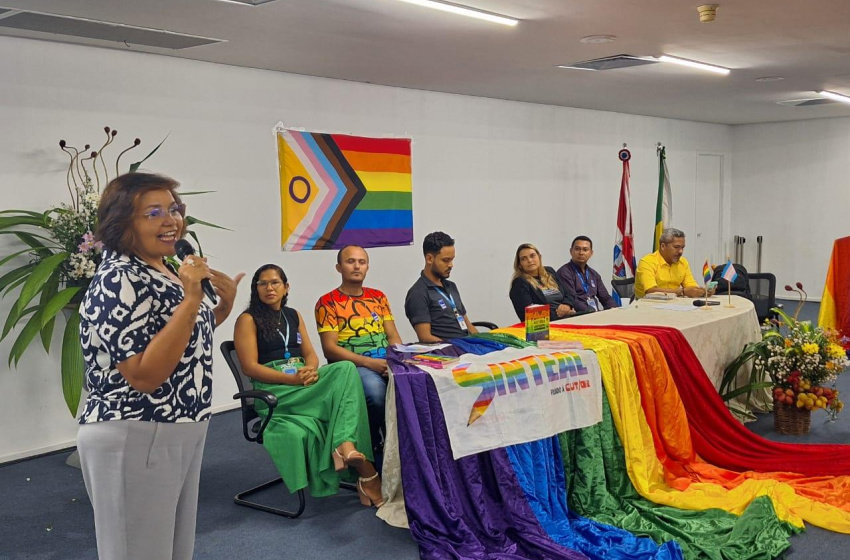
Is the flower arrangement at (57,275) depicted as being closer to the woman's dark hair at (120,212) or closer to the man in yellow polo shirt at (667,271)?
the woman's dark hair at (120,212)

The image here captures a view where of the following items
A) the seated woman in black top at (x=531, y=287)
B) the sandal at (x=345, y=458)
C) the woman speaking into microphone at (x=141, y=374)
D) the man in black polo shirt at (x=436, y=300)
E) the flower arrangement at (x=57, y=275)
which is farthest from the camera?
the seated woman in black top at (x=531, y=287)

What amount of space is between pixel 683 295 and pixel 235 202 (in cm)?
329

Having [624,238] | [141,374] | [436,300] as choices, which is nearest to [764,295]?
[624,238]

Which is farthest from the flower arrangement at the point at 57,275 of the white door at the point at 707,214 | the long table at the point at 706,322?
the white door at the point at 707,214

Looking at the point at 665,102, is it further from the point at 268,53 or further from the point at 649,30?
the point at 268,53

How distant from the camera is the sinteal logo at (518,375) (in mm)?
3367

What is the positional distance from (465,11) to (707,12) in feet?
3.99

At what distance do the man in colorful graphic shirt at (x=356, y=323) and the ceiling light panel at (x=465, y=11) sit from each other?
1.27 meters

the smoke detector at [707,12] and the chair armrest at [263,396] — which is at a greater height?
the smoke detector at [707,12]

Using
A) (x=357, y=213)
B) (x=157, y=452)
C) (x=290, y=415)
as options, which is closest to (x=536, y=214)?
(x=357, y=213)

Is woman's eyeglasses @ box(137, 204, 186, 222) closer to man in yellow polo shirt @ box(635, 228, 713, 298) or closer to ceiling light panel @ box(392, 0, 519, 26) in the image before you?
ceiling light panel @ box(392, 0, 519, 26)

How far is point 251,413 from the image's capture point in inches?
148

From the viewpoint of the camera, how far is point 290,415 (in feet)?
12.1

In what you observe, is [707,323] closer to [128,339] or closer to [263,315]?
[263,315]
